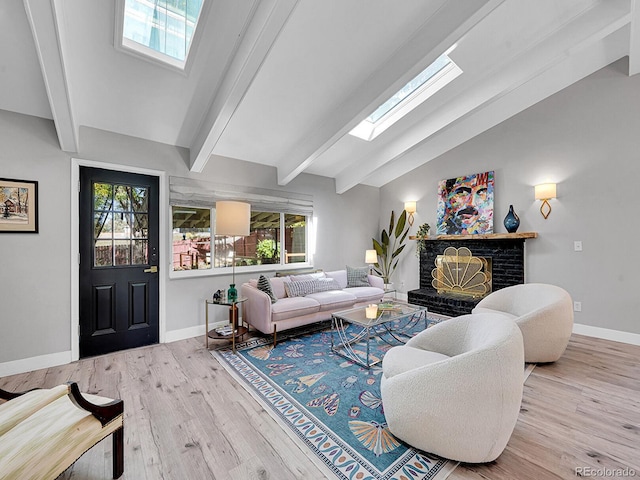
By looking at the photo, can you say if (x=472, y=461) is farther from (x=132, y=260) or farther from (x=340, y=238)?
(x=340, y=238)

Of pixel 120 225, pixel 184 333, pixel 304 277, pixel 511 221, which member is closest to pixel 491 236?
pixel 511 221

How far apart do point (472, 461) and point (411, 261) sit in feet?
14.6

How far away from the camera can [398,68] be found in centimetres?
281

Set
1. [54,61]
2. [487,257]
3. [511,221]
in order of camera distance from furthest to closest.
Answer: [487,257] → [511,221] → [54,61]

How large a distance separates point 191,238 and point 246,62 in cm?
238

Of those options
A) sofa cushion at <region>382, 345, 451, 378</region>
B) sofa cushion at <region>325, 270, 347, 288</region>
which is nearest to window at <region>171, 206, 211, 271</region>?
sofa cushion at <region>325, 270, 347, 288</region>

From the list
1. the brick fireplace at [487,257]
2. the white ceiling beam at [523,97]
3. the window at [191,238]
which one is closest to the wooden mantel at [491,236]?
the brick fireplace at [487,257]

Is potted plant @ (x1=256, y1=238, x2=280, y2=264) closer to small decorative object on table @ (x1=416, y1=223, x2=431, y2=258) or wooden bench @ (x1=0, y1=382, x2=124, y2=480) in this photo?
small decorative object on table @ (x1=416, y1=223, x2=431, y2=258)

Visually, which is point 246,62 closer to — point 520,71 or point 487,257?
point 520,71

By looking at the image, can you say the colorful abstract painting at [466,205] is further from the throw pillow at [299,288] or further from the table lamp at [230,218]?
the table lamp at [230,218]

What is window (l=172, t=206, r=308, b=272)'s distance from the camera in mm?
3760

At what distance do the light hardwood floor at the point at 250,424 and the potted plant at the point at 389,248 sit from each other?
3.34 meters

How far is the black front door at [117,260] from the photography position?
3.09 m

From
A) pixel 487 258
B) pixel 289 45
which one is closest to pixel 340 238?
pixel 487 258
